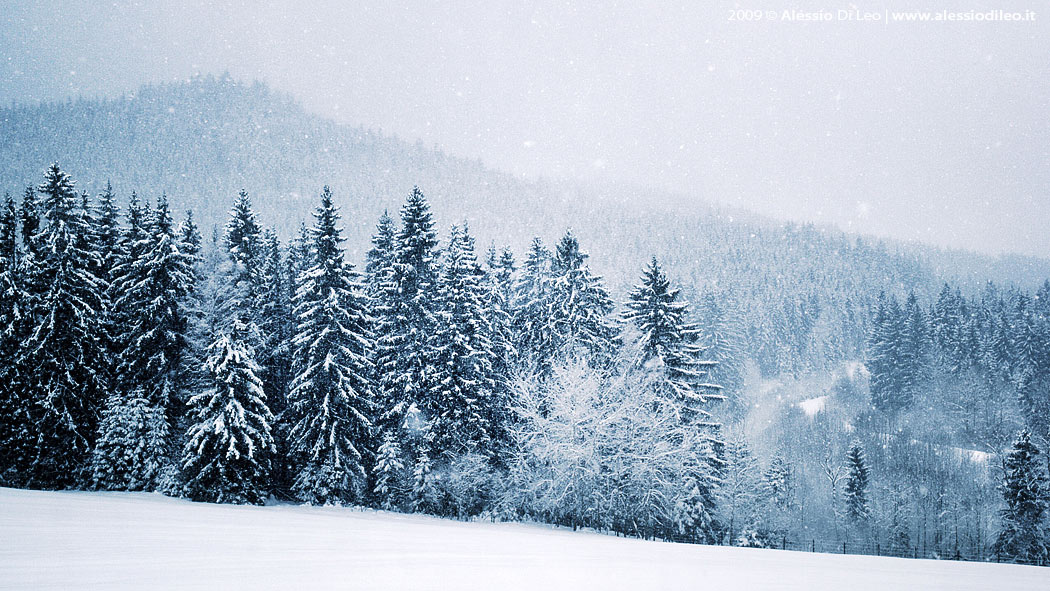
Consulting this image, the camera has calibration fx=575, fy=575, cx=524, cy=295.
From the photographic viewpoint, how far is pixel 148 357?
31297 mm

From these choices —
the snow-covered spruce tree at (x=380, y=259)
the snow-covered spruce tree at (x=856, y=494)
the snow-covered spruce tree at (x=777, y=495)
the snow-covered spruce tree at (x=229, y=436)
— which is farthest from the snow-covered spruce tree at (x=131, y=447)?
the snow-covered spruce tree at (x=856, y=494)

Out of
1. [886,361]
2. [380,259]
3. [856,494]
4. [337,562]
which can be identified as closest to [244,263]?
[380,259]

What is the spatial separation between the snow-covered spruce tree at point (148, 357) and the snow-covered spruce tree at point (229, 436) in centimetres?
290

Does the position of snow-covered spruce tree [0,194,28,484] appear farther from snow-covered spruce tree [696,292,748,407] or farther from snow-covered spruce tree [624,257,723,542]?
snow-covered spruce tree [696,292,748,407]

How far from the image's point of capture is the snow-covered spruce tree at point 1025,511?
136 feet

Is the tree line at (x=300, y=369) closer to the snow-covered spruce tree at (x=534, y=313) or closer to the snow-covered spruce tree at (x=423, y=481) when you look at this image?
the snow-covered spruce tree at (x=423, y=481)

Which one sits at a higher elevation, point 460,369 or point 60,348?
point 60,348

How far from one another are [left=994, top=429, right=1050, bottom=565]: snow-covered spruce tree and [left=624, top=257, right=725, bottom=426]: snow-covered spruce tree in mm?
26829

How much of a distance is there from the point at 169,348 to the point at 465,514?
18858mm

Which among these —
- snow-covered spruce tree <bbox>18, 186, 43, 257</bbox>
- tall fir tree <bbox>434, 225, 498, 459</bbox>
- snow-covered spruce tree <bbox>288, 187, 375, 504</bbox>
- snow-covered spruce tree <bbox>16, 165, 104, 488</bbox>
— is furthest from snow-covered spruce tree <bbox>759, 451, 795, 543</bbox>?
snow-covered spruce tree <bbox>18, 186, 43, 257</bbox>

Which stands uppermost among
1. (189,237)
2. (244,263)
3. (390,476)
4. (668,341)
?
(189,237)

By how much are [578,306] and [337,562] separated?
32312 mm

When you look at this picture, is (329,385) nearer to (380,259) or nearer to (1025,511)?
(380,259)

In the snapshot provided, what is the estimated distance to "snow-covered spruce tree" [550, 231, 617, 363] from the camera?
3612 cm
